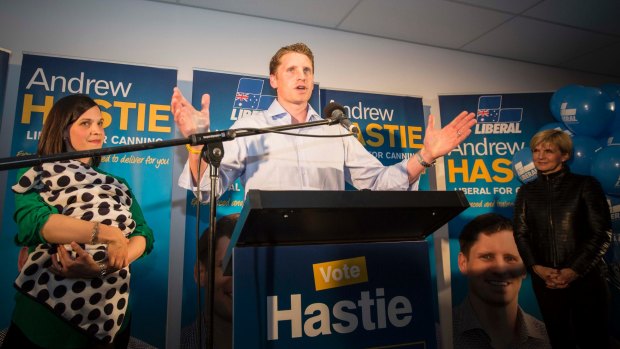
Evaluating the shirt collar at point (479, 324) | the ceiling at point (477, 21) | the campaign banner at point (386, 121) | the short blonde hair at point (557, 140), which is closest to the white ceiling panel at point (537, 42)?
the ceiling at point (477, 21)

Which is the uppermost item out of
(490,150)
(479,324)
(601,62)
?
(601,62)

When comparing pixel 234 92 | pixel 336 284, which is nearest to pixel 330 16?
pixel 234 92

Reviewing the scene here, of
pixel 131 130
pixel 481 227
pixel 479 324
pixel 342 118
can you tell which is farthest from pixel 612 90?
pixel 131 130

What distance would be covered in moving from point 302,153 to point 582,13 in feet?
9.51

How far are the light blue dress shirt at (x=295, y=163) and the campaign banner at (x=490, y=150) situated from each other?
0.96 meters

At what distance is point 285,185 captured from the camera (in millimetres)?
2621

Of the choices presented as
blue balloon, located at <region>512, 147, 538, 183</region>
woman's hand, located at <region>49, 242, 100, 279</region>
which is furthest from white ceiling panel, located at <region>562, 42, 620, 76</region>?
woman's hand, located at <region>49, 242, 100, 279</region>

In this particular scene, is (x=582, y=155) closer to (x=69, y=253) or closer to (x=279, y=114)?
(x=279, y=114)

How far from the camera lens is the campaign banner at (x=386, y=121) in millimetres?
3354

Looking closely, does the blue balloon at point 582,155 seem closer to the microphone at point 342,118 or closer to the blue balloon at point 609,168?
the blue balloon at point 609,168

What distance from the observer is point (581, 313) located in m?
2.64

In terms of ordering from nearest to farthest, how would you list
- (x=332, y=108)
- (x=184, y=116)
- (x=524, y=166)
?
(x=332, y=108) < (x=184, y=116) < (x=524, y=166)

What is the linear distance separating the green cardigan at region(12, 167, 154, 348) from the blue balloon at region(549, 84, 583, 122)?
3480 mm

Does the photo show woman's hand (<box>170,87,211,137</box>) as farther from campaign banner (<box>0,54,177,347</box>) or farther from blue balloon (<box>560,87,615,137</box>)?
blue balloon (<box>560,87,615,137</box>)
